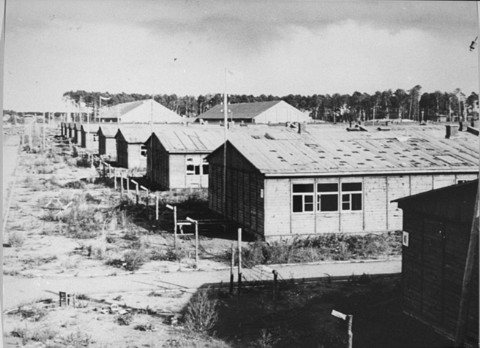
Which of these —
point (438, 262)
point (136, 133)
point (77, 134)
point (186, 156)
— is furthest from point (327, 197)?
point (77, 134)

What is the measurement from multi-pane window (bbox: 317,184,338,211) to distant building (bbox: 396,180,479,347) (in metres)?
7.73

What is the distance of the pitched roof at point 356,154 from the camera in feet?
63.1

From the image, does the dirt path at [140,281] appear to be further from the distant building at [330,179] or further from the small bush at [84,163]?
the small bush at [84,163]

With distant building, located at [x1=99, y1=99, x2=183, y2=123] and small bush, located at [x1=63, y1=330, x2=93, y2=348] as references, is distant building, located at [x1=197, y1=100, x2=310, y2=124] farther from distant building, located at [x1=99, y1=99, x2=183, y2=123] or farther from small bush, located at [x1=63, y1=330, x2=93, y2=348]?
small bush, located at [x1=63, y1=330, x2=93, y2=348]

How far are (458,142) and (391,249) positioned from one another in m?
7.02

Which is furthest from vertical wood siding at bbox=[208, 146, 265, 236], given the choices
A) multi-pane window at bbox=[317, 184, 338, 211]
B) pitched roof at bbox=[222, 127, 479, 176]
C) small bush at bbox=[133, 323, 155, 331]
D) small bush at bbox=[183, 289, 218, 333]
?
small bush at bbox=[133, 323, 155, 331]

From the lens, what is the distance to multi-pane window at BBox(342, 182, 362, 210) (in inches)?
773

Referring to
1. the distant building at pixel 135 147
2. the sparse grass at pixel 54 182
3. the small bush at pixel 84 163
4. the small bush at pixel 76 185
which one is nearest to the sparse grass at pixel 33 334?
the small bush at pixel 76 185

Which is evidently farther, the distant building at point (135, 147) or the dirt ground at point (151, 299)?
the distant building at point (135, 147)

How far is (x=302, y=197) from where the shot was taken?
1923 centimetres

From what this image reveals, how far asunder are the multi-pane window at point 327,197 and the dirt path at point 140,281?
3.63 m

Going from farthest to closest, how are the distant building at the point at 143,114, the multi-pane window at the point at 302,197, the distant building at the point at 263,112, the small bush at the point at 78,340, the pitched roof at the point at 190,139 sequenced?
the distant building at the point at 143,114 < the distant building at the point at 263,112 < the pitched roof at the point at 190,139 < the multi-pane window at the point at 302,197 < the small bush at the point at 78,340

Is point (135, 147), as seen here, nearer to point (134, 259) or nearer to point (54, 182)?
point (54, 182)

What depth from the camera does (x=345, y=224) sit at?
19578mm
